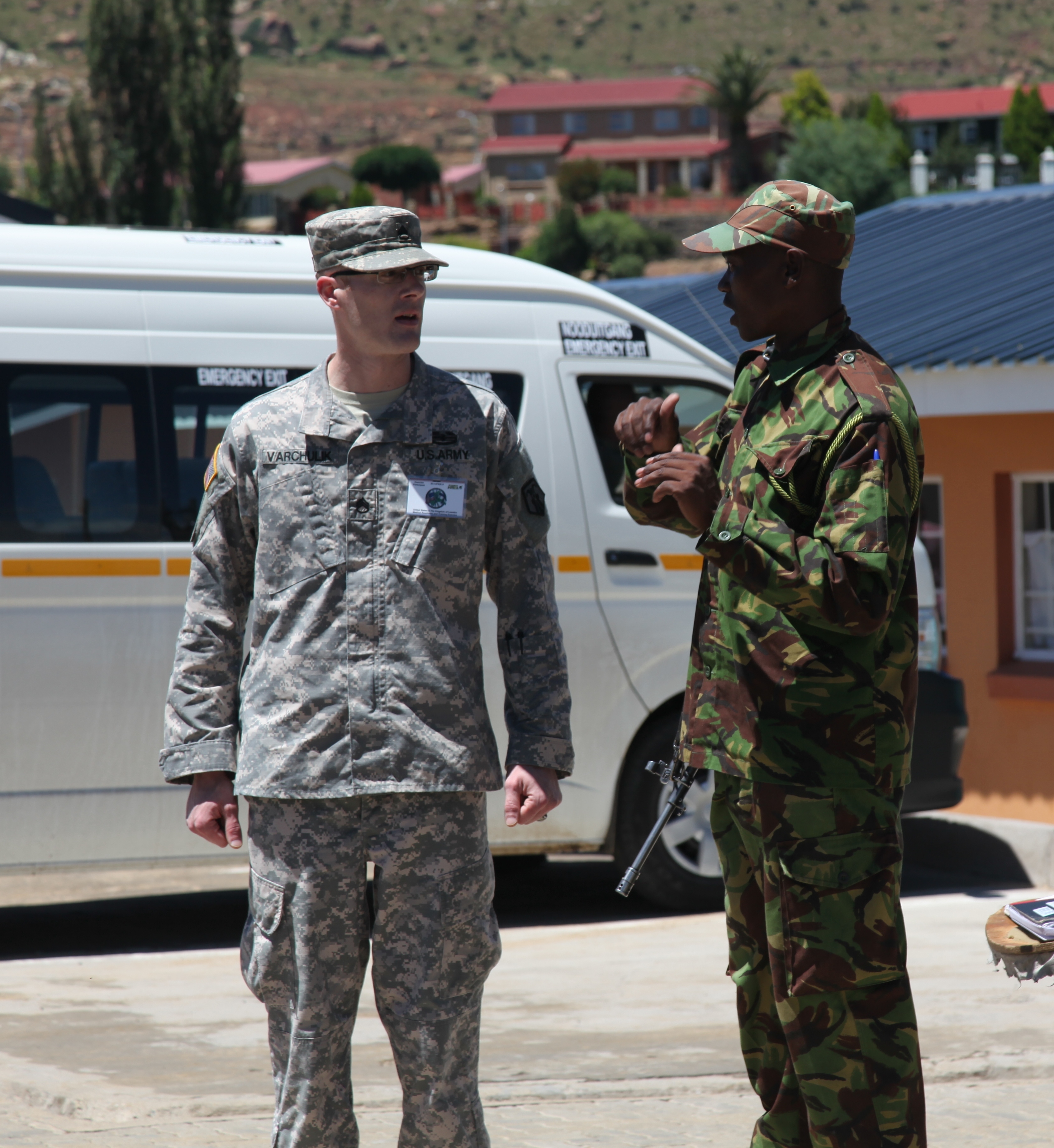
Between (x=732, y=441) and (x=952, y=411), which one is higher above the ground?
(x=732, y=441)

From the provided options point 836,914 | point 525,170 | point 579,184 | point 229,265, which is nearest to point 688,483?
point 836,914

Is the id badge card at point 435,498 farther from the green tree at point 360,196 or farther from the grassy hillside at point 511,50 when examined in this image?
the grassy hillside at point 511,50

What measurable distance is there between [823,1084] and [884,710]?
660mm

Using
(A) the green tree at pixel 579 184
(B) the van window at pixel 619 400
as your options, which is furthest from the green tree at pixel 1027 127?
(B) the van window at pixel 619 400

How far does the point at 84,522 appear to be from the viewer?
235 inches

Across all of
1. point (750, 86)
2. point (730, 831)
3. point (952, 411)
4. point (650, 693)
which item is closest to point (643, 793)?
point (650, 693)

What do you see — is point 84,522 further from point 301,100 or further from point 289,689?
point 301,100

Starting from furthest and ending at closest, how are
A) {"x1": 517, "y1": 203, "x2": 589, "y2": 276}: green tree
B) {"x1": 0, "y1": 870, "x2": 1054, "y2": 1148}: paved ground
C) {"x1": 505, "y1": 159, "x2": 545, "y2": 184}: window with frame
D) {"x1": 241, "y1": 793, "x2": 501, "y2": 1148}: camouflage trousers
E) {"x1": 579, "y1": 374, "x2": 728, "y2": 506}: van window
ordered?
{"x1": 505, "y1": 159, "x2": 545, "y2": 184}: window with frame, {"x1": 517, "y1": 203, "x2": 589, "y2": 276}: green tree, {"x1": 579, "y1": 374, "x2": 728, "y2": 506}: van window, {"x1": 0, "y1": 870, "x2": 1054, "y2": 1148}: paved ground, {"x1": 241, "y1": 793, "x2": 501, "y2": 1148}: camouflage trousers

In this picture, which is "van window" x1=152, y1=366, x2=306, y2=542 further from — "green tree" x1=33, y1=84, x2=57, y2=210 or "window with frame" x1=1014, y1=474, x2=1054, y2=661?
"green tree" x1=33, y1=84, x2=57, y2=210

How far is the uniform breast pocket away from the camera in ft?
9.98

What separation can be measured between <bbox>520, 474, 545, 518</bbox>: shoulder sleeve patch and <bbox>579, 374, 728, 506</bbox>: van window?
3317 mm

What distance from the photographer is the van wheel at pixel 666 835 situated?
672 cm

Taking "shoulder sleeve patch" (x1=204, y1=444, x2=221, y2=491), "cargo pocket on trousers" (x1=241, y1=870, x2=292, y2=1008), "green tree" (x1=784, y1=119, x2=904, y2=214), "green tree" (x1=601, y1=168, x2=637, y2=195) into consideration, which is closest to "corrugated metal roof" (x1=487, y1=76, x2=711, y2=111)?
"green tree" (x1=601, y1=168, x2=637, y2=195)

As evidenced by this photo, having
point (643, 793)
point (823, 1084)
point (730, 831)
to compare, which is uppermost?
point (730, 831)
